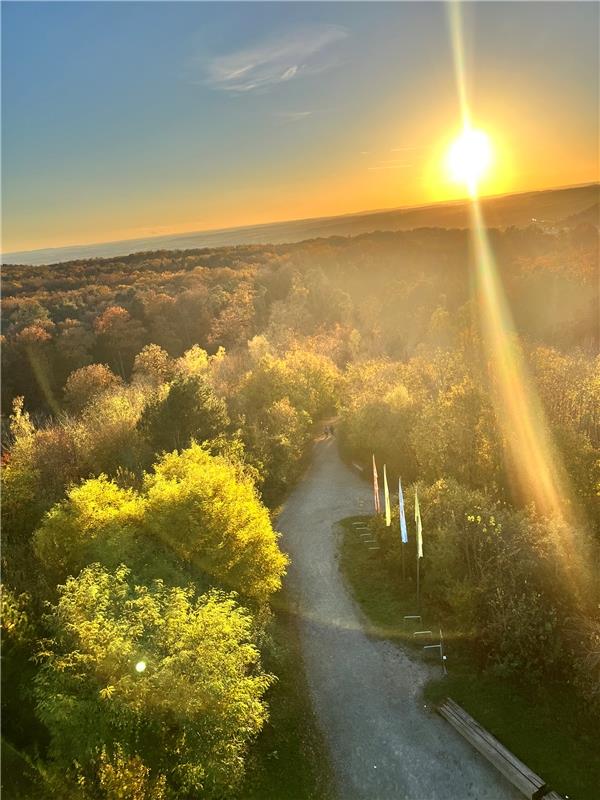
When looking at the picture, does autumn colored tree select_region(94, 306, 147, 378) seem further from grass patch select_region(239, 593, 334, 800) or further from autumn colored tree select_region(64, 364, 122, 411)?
grass patch select_region(239, 593, 334, 800)

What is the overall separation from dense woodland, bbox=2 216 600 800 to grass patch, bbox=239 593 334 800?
55 centimetres

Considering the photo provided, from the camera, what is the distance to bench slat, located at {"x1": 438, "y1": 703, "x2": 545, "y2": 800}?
1412cm

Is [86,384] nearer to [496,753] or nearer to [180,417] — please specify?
[180,417]

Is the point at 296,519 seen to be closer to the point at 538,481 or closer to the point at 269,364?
the point at 538,481

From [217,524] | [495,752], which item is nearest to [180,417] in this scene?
[217,524]

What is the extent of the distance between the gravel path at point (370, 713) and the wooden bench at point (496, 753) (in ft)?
0.98

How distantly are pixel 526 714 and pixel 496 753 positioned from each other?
2180 mm

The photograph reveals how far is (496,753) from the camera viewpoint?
14984 mm

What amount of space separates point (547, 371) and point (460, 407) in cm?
701

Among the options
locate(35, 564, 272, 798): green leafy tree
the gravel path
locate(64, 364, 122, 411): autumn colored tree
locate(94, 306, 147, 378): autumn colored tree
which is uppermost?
locate(94, 306, 147, 378): autumn colored tree

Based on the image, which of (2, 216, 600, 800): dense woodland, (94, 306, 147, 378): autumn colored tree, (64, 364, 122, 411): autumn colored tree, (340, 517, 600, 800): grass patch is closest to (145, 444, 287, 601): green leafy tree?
(2, 216, 600, 800): dense woodland

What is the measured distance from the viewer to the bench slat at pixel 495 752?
14125mm

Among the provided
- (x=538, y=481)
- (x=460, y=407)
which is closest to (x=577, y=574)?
(x=538, y=481)

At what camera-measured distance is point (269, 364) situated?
44.0m
